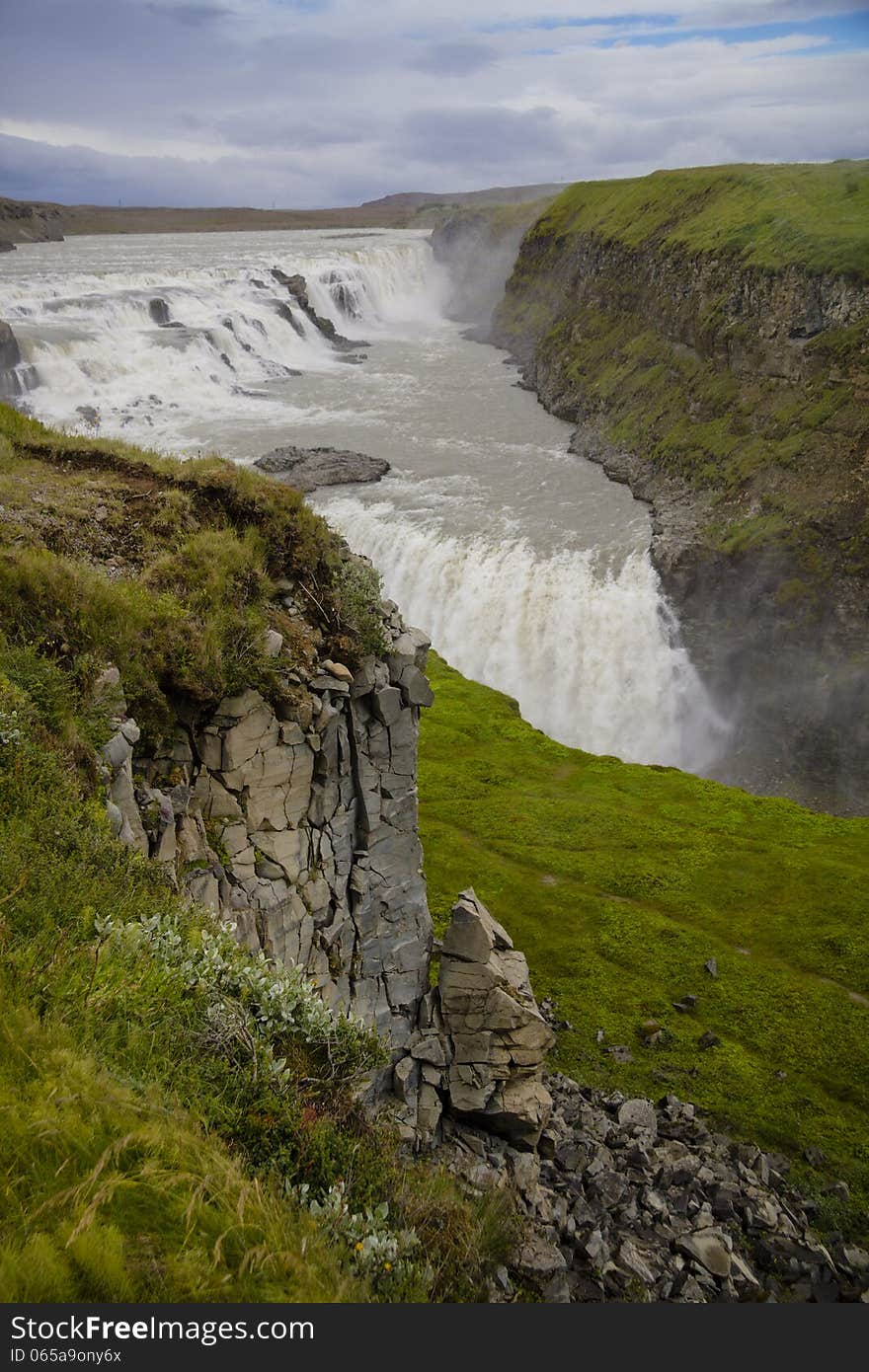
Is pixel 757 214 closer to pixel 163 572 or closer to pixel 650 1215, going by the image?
pixel 163 572

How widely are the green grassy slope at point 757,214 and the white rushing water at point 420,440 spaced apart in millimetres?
17182

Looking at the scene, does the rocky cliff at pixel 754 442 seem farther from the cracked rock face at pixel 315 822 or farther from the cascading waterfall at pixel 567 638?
Answer: the cracked rock face at pixel 315 822

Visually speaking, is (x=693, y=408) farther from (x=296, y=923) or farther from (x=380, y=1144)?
(x=380, y=1144)

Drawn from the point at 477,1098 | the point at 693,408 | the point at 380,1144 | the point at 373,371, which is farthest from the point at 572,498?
the point at 380,1144

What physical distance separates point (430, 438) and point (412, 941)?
57441 mm

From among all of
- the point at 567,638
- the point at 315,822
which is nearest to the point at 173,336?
the point at 567,638

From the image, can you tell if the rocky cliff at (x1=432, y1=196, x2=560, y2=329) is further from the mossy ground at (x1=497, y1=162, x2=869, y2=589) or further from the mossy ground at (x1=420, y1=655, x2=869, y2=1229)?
the mossy ground at (x1=420, y1=655, x2=869, y2=1229)

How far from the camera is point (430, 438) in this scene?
68875 millimetres

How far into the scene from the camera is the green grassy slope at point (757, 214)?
53.9 m

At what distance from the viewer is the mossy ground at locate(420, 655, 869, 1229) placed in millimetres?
21062

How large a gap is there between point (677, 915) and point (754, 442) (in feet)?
116

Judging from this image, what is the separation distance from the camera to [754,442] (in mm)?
52688

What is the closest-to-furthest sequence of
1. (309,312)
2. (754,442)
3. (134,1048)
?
1. (134,1048)
2. (754,442)
3. (309,312)

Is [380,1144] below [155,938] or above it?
below
